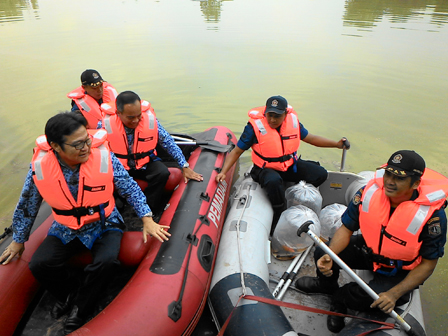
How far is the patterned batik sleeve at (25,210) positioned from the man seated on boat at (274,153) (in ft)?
4.99

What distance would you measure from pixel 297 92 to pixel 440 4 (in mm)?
12810

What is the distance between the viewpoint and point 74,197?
80.5 inches

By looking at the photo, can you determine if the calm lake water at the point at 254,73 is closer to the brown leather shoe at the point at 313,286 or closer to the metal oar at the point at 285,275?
the brown leather shoe at the point at 313,286

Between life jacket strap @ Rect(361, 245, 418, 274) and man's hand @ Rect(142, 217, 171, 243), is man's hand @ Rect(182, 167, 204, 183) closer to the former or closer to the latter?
man's hand @ Rect(142, 217, 171, 243)

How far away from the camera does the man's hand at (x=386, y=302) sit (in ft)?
6.07

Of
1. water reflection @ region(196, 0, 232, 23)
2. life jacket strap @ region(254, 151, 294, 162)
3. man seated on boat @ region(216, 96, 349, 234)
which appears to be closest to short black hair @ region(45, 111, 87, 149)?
man seated on boat @ region(216, 96, 349, 234)

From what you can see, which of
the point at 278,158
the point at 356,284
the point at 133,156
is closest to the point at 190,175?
the point at 133,156

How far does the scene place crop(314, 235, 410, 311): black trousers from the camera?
6.54ft

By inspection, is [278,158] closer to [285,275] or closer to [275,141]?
[275,141]

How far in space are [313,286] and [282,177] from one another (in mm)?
1177

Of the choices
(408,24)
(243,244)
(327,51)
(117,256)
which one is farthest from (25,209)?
(408,24)

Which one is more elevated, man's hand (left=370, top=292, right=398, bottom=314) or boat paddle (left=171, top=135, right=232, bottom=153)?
boat paddle (left=171, top=135, right=232, bottom=153)

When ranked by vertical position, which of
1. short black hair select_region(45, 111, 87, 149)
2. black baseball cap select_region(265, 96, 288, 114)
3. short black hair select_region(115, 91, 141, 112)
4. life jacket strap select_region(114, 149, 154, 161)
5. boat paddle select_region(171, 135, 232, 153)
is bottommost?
boat paddle select_region(171, 135, 232, 153)

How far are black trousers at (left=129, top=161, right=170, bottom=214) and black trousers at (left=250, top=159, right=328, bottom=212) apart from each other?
0.90 m
